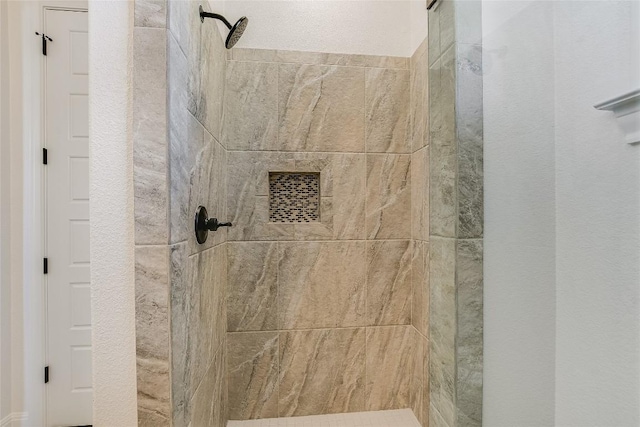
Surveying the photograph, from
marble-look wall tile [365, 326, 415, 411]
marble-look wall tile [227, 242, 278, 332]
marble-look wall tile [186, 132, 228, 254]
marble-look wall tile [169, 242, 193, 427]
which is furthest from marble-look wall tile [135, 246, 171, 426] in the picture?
marble-look wall tile [365, 326, 415, 411]

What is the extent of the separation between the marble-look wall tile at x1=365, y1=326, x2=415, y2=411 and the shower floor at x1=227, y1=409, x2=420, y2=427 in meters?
Result: 0.05

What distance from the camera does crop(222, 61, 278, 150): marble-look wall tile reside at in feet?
5.60

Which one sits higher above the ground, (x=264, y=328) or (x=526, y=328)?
(x=526, y=328)

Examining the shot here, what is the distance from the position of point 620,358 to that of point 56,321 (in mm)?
2591

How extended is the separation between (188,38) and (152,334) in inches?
35.5

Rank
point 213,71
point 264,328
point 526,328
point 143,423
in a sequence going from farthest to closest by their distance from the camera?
point 264,328
point 213,71
point 526,328
point 143,423

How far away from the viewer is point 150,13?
2.97 feet

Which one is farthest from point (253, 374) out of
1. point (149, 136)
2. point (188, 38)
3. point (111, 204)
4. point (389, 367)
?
point (188, 38)

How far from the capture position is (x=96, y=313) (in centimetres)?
92

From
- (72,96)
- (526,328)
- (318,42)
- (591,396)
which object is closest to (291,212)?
(318,42)

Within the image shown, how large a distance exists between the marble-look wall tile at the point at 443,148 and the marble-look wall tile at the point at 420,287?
0.54 meters

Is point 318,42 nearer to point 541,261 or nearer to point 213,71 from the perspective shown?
point 213,71

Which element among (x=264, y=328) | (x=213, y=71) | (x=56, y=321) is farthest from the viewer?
(x=56, y=321)

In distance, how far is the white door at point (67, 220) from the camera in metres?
1.98
